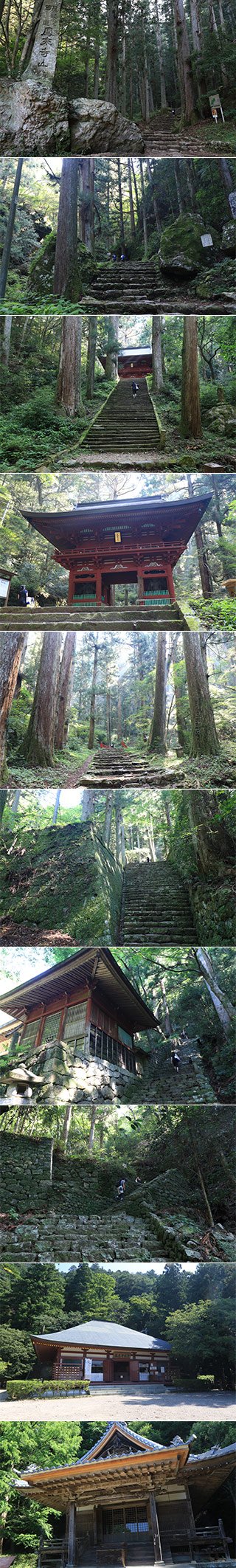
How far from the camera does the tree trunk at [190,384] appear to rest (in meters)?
5.33

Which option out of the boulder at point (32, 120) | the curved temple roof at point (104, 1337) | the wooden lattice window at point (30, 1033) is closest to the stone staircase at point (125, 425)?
the boulder at point (32, 120)

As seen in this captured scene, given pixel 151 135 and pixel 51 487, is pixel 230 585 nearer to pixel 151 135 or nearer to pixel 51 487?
pixel 51 487

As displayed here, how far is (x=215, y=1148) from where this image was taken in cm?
518

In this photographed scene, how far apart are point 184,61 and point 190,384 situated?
198 centimetres

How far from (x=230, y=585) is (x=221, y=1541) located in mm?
5330

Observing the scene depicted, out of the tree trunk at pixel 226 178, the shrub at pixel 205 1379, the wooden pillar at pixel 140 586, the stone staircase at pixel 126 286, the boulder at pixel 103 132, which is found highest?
the boulder at pixel 103 132

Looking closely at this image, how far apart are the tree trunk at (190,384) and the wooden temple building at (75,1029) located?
3.38 meters

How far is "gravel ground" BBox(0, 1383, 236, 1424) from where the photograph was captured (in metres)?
4.54

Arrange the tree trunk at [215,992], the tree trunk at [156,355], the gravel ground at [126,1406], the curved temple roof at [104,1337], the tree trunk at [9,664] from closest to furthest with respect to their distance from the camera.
Answer: the gravel ground at [126,1406]
the curved temple roof at [104,1337]
the tree trunk at [215,992]
the tree trunk at [9,664]
the tree trunk at [156,355]

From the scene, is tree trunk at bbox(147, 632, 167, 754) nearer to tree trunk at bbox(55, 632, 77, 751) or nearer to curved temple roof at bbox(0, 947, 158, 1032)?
tree trunk at bbox(55, 632, 77, 751)

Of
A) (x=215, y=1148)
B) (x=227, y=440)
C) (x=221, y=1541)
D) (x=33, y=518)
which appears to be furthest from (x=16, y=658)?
(x=221, y=1541)

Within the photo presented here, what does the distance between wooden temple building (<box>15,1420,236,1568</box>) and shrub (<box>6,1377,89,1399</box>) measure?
1.22ft

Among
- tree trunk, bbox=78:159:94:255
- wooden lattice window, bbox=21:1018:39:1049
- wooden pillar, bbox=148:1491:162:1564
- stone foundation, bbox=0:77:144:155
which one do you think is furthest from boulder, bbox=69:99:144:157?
wooden pillar, bbox=148:1491:162:1564

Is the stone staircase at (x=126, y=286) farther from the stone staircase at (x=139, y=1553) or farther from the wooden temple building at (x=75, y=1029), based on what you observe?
the stone staircase at (x=139, y=1553)
